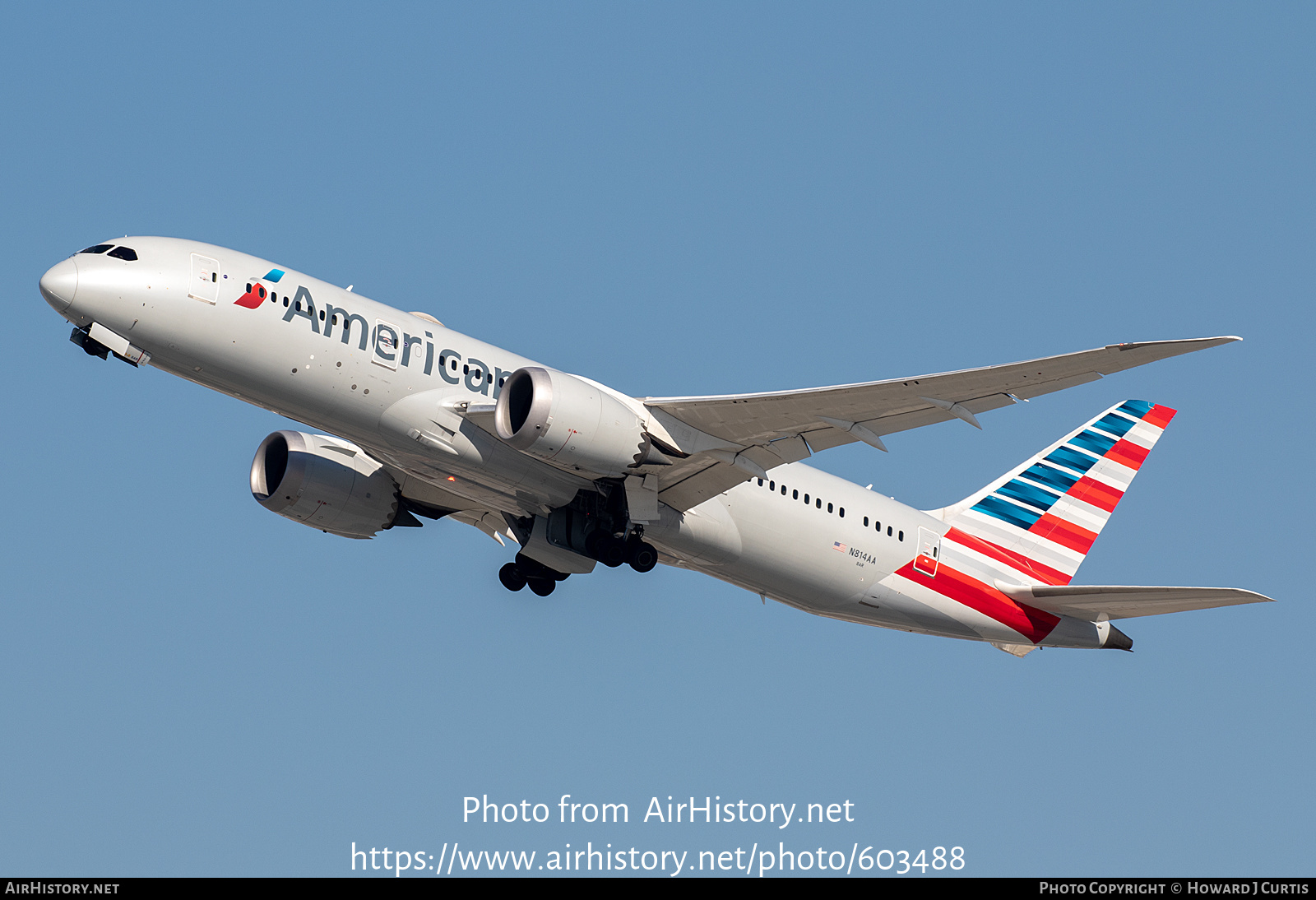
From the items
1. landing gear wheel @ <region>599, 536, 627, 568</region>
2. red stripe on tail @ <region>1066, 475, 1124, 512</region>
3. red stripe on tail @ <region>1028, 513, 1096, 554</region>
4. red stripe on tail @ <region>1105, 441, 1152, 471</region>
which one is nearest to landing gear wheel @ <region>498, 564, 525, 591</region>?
landing gear wheel @ <region>599, 536, 627, 568</region>

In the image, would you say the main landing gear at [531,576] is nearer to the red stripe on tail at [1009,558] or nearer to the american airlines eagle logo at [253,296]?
the red stripe on tail at [1009,558]

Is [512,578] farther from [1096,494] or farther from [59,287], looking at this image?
[1096,494]

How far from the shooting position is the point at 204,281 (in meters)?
25.9

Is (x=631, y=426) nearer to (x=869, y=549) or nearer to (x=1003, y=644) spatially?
(x=869, y=549)

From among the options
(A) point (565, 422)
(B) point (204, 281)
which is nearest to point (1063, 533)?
(A) point (565, 422)

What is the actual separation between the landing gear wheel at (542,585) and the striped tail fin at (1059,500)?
345 inches

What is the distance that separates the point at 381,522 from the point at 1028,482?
597 inches

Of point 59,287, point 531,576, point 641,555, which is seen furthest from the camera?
point 531,576

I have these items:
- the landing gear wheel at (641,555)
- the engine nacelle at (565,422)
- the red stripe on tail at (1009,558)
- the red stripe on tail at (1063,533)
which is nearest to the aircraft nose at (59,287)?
the engine nacelle at (565,422)

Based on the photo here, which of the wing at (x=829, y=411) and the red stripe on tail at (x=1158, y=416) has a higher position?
the red stripe on tail at (x=1158, y=416)

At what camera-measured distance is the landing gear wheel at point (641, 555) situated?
29.6 m

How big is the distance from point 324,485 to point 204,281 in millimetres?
7339

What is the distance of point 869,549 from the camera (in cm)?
3144
